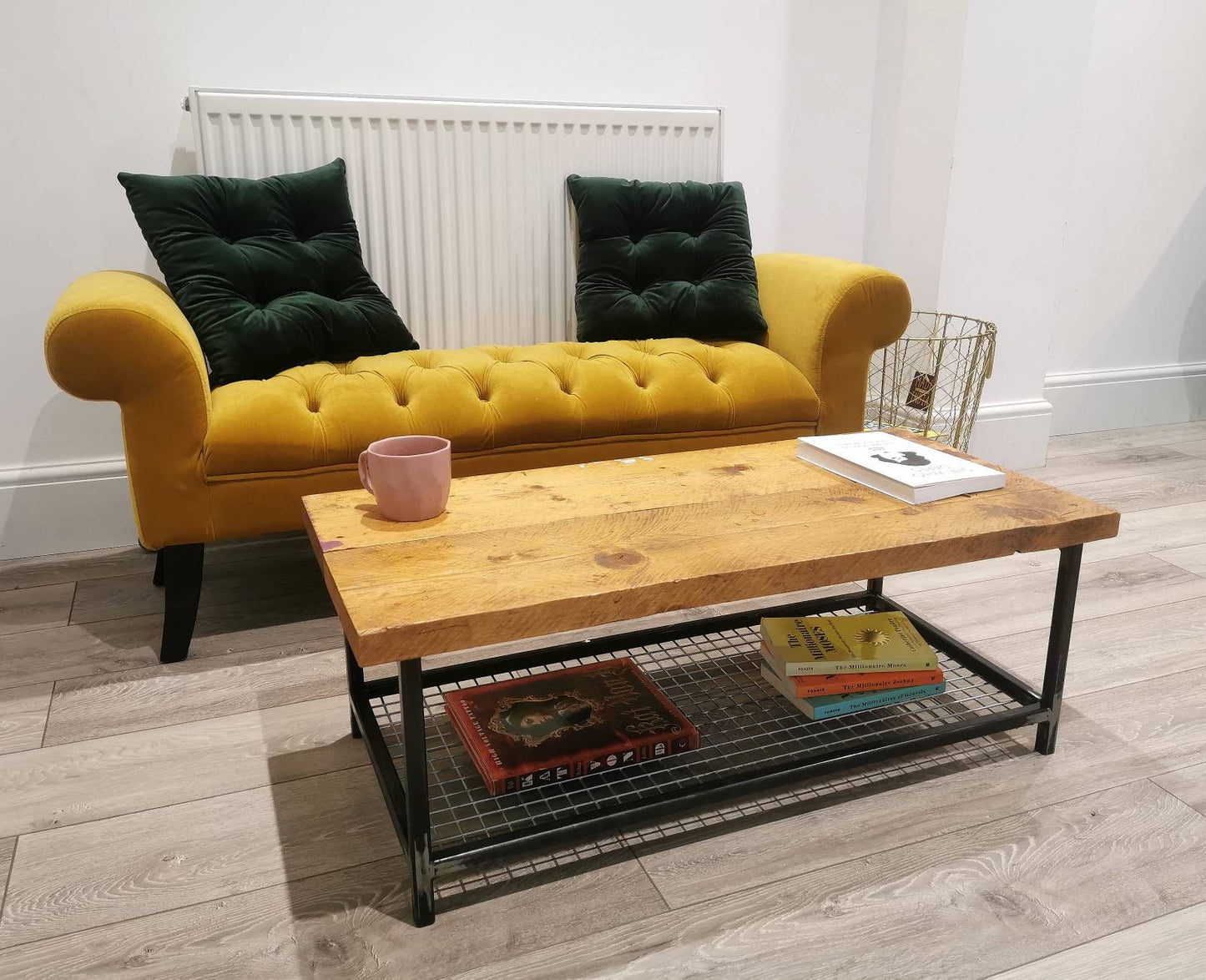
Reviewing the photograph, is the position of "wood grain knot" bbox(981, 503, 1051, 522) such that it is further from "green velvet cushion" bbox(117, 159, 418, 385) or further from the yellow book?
"green velvet cushion" bbox(117, 159, 418, 385)

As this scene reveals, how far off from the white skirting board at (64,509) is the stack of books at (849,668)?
5.37 feet

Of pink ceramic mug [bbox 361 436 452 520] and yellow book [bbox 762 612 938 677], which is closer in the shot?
pink ceramic mug [bbox 361 436 452 520]

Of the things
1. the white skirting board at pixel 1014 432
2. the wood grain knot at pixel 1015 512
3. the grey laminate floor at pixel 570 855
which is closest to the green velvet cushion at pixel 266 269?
the grey laminate floor at pixel 570 855

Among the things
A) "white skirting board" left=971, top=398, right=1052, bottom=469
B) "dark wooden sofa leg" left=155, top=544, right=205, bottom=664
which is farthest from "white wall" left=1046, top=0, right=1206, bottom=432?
"dark wooden sofa leg" left=155, top=544, right=205, bottom=664

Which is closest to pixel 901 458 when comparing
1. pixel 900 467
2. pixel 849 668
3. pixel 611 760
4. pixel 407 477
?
pixel 900 467

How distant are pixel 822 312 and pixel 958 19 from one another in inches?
41.0

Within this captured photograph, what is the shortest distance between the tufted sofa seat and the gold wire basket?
2.15 feet

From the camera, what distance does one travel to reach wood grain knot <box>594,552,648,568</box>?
3.74 feet

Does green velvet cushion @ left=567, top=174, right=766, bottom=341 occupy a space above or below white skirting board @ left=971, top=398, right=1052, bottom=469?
above

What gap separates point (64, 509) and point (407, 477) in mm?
1496

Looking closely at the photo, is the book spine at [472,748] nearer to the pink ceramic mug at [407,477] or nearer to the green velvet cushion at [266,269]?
the pink ceramic mug at [407,477]

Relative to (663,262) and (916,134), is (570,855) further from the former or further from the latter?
(916,134)

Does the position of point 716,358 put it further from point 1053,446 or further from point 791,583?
point 1053,446

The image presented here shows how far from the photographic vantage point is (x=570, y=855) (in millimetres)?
Result: 1281
